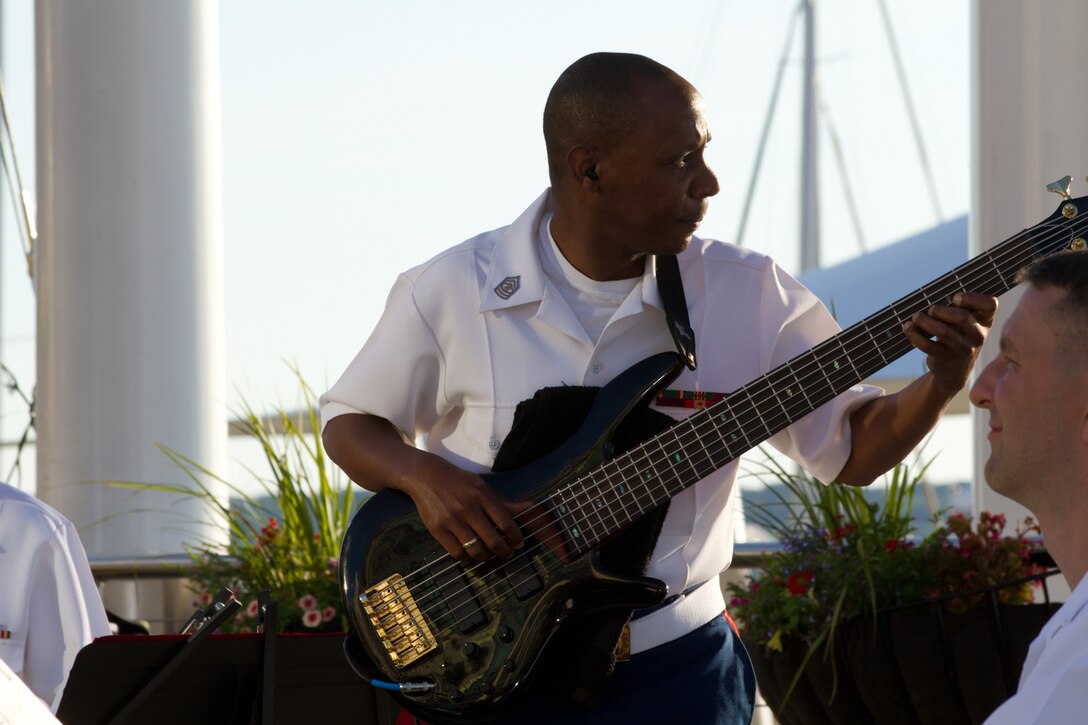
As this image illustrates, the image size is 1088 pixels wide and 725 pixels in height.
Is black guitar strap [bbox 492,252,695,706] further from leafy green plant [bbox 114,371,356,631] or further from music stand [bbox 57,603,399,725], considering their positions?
leafy green plant [bbox 114,371,356,631]

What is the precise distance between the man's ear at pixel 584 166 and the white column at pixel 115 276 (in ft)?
9.94

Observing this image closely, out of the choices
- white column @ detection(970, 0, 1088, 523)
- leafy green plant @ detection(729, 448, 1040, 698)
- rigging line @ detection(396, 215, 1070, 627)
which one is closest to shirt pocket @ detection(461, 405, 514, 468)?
rigging line @ detection(396, 215, 1070, 627)

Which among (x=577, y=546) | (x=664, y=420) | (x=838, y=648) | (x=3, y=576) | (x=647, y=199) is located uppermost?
(x=647, y=199)

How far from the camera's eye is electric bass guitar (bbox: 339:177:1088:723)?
8.77 feet

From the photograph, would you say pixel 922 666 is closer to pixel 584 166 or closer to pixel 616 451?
pixel 616 451

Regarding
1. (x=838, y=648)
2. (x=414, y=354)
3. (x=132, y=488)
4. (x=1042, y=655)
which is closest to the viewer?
(x=1042, y=655)

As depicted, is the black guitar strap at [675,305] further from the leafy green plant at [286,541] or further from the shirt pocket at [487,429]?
the leafy green plant at [286,541]

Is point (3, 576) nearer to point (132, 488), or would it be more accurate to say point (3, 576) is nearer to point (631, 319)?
point (631, 319)

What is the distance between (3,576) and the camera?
10.9ft

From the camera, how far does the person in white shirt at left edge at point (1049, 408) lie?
2.09 metres

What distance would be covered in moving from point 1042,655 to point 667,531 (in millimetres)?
1067

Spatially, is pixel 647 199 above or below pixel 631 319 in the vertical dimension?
above

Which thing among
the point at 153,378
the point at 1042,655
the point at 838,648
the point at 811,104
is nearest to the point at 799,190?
the point at 811,104

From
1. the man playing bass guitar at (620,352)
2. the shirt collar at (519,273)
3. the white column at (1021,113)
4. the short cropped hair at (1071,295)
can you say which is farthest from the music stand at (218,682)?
the white column at (1021,113)
